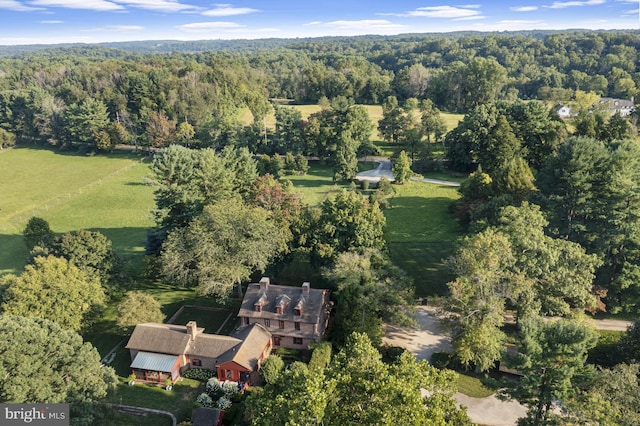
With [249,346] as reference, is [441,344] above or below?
below

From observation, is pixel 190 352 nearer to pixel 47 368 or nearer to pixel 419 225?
pixel 47 368

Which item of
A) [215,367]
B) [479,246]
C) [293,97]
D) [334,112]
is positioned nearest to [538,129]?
[334,112]

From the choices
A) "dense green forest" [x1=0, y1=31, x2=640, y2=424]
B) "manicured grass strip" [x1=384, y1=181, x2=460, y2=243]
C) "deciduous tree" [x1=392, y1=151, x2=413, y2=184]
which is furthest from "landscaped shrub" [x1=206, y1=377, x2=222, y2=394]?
"deciduous tree" [x1=392, y1=151, x2=413, y2=184]

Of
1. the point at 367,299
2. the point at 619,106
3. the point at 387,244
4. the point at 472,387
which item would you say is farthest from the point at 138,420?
the point at 619,106

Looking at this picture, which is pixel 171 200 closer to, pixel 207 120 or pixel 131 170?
pixel 131 170

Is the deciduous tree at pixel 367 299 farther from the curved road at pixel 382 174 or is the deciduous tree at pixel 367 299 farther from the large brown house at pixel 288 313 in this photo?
the curved road at pixel 382 174

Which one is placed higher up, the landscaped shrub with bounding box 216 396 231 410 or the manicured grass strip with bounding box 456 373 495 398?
the landscaped shrub with bounding box 216 396 231 410

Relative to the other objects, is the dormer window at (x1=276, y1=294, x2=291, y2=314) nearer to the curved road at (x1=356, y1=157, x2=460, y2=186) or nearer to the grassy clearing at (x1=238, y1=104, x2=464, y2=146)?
the curved road at (x1=356, y1=157, x2=460, y2=186)
